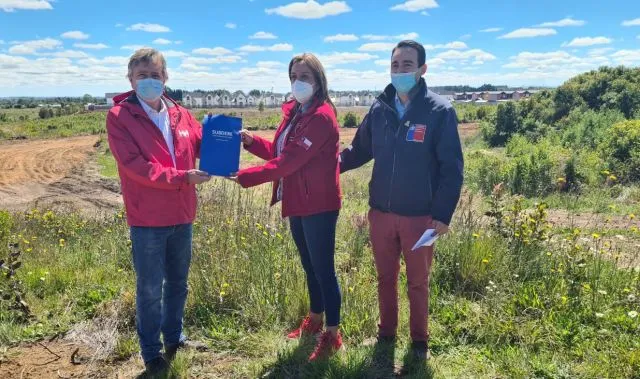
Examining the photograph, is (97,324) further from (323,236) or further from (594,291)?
(594,291)

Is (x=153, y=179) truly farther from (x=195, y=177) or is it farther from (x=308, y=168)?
(x=308, y=168)

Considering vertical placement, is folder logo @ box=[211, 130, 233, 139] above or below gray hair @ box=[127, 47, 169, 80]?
below

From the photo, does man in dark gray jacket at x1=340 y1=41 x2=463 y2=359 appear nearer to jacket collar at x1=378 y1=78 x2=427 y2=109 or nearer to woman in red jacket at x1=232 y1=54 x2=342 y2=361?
jacket collar at x1=378 y1=78 x2=427 y2=109

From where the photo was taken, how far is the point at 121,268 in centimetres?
495

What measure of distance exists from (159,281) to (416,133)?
193cm

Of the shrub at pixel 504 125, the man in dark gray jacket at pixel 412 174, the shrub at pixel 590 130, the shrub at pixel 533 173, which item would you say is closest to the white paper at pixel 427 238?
the man in dark gray jacket at pixel 412 174

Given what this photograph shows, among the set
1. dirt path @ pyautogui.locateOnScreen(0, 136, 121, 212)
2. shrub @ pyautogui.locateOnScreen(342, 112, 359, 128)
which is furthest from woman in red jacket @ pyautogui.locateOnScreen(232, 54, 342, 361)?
shrub @ pyautogui.locateOnScreen(342, 112, 359, 128)

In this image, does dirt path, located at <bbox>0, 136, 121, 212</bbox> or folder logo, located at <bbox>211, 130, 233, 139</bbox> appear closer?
folder logo, located at <bbox>211, 130, 233, 139</bbox>

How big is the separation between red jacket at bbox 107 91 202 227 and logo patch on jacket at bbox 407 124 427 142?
145 cm

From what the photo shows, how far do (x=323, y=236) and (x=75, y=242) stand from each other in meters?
4.59

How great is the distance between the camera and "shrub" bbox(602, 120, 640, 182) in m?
12.2

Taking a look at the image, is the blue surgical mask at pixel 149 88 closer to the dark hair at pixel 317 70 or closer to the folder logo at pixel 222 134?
the folder logo at pixel 222 134

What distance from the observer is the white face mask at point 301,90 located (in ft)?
10.4

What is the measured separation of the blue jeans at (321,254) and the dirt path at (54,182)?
9.25 metres
